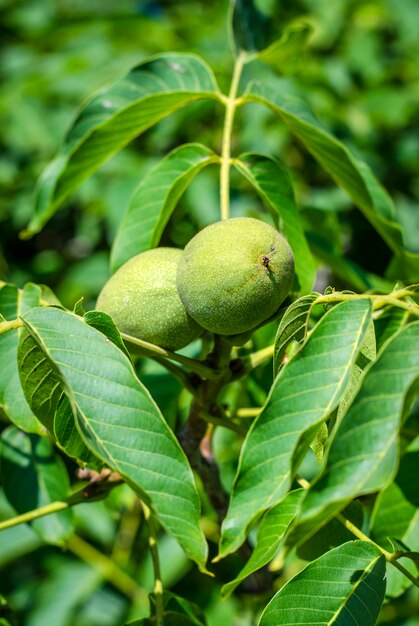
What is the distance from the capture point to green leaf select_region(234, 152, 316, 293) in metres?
1.52

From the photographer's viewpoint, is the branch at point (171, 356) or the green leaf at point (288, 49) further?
the green leaf at point (288, 49)

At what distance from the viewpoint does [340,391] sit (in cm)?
97

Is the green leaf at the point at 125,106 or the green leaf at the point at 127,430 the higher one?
the green leaf at the point at 125,106

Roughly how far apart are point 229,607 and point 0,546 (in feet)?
2.59

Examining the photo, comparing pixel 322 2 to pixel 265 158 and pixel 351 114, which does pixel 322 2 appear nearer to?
pixel 351 114

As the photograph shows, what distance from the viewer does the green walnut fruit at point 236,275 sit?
1185 mm

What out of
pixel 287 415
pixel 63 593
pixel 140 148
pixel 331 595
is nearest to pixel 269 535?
pixel 331 595

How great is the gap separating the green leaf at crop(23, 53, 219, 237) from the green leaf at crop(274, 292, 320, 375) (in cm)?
71

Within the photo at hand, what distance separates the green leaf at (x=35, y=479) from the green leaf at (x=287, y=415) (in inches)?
Answer: 30.5

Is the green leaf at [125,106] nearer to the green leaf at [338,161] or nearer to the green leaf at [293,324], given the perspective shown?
the green leaf at [338,161]

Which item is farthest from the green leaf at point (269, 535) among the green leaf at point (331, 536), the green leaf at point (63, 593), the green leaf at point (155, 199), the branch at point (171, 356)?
the green leaf at point (63, 593)

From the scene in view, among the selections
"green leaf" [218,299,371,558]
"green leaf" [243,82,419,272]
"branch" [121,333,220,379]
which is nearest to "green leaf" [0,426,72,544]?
"branch" [121,333,220,379]

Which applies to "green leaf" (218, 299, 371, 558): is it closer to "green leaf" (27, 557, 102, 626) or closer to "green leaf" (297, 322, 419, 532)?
"green leaf" (297, 322, 419, 532)

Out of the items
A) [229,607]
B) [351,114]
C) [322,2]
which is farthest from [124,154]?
[229,607]
